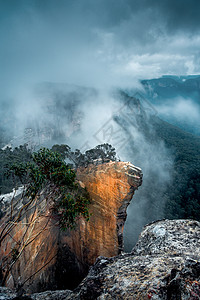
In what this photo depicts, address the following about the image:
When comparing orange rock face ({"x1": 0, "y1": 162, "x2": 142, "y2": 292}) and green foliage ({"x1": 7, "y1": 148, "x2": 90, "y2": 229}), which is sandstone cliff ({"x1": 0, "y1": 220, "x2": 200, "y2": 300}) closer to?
green foliage ({"x1": 7, "y1": 148, "x2": 90, "y2": 229})

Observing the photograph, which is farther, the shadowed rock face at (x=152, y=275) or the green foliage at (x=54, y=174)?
the green foliage at (x=54, y=174)

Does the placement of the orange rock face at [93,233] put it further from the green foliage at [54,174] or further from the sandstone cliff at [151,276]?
the sandstone cliff at [151,276]

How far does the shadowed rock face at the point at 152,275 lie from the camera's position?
4.58m

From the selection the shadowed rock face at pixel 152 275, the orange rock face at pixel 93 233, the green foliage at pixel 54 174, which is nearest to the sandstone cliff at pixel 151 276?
the shadowed rock face at pixel 152 275

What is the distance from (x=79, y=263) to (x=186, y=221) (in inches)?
512

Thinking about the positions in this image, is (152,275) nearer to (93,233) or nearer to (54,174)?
(54,174)

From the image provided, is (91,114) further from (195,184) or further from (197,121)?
(197,121)

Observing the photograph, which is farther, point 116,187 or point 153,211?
point 153,211

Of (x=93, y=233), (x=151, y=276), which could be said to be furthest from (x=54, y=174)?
(x=93, y=233)

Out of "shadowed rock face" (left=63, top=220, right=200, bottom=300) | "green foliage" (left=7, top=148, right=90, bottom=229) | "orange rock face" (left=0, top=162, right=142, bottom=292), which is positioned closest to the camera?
"shadowed rock face" (left=63, top=220, right=200, bottom=300)

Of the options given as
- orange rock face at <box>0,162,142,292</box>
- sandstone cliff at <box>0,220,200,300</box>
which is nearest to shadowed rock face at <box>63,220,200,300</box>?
sandstone cliff at <box>0,220,200,300</box>

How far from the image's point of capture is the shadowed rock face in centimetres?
458

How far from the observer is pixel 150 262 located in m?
6.18

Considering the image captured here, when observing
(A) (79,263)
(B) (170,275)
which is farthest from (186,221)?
(A) (79,263)
